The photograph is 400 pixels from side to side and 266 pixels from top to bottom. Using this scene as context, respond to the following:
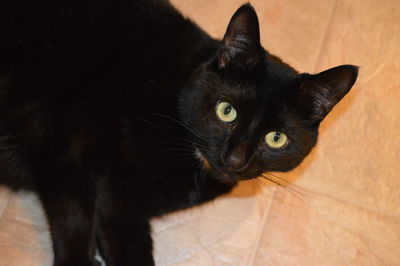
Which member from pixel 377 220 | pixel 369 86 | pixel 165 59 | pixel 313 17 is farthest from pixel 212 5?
pixel 377 220

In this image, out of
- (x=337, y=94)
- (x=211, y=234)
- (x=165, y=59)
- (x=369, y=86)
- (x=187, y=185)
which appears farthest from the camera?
(x=369, y=86)

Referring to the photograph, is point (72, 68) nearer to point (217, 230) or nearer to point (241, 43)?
point (241, 43)

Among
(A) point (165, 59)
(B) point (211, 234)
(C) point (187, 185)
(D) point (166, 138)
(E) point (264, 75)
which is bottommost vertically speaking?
(B) point (211, 234)

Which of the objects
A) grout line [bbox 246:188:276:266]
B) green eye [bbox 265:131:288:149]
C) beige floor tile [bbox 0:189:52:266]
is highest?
green eye [bbox 265:131:288:149]

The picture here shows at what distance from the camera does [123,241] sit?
4.42 feet

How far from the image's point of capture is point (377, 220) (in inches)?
62.9

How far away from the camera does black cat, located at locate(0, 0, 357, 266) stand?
117 cm

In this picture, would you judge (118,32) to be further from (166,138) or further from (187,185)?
(187,185)

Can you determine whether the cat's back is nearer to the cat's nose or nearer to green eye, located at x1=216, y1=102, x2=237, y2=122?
green eye, located at x1=216, y1=102, x2=237, y2=122

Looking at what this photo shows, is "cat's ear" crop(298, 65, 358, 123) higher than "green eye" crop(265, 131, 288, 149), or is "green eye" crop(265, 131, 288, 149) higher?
"cat's ear" crop(298, 65, 358, 123)

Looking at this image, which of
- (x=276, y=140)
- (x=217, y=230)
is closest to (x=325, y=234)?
(x=217, y=230)

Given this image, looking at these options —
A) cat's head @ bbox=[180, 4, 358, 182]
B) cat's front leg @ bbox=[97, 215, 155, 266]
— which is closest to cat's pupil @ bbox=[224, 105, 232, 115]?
cat's head @ bbox=[180, 4, 358, 182]

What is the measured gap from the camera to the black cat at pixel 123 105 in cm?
117

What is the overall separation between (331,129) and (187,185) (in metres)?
0.69
